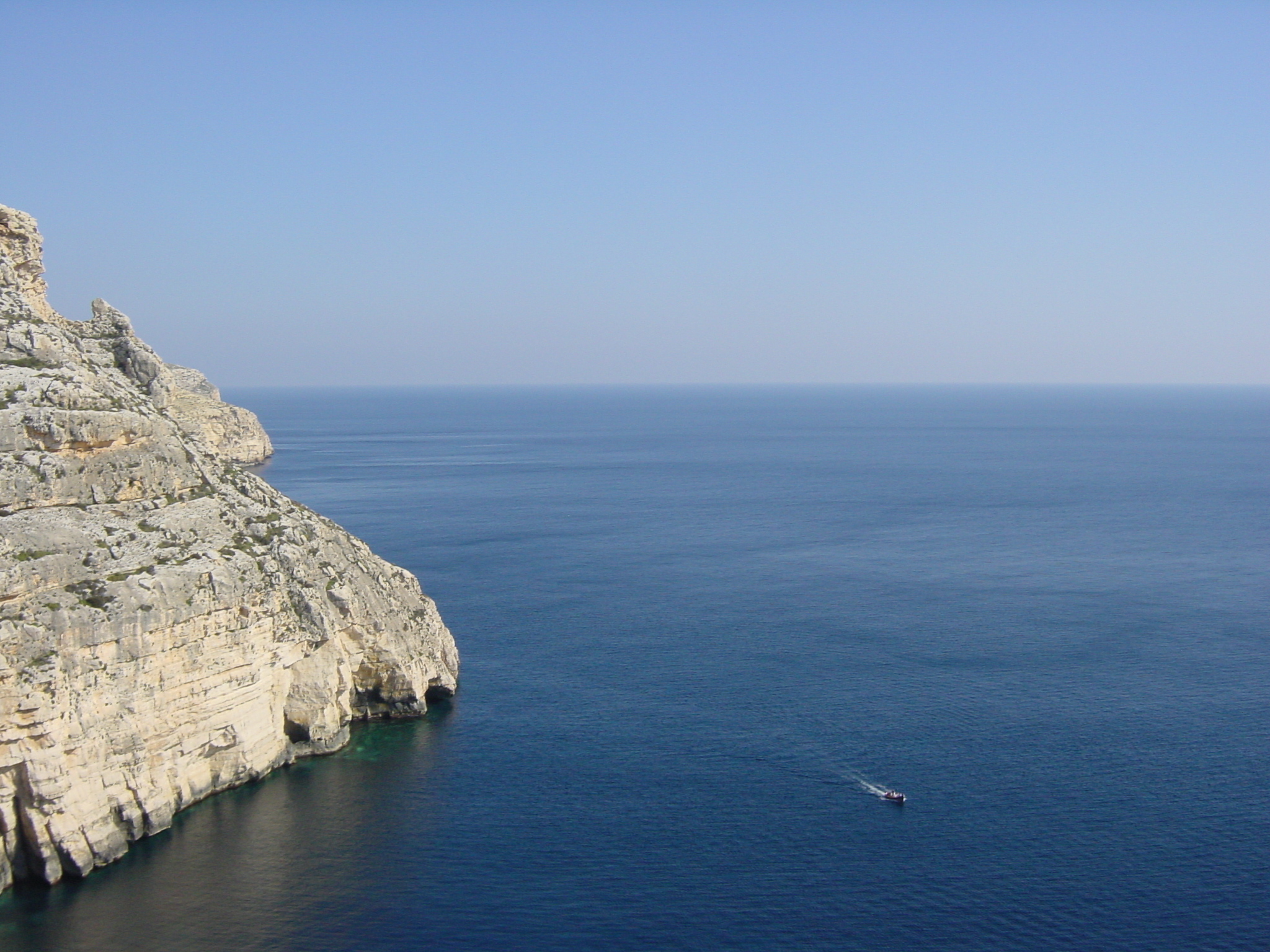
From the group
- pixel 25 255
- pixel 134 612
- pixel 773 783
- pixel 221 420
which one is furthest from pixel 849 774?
pixel 221 420

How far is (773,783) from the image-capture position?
2035 inches

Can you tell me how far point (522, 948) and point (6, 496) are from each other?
26160mm

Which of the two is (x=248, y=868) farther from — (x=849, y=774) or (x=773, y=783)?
(x=849, y=774)

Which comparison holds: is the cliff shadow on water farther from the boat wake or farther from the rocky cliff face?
the boat wake

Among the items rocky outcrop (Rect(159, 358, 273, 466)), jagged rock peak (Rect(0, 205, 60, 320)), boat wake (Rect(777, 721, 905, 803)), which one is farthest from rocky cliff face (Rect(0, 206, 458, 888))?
rocky outcrop (Rect(159, 358, 273, 466))

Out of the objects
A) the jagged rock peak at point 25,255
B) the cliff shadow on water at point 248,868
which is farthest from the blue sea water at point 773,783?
the jagged rock peak at point 25,255

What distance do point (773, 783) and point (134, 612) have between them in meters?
28.4

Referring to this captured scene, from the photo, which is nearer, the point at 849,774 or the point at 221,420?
the point at 849,774

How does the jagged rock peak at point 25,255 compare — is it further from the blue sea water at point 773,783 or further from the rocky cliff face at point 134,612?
the blue sea water at point 773,783

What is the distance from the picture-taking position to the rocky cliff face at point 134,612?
135 feet

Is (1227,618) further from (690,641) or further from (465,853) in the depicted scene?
(465,853)

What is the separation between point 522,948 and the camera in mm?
38094

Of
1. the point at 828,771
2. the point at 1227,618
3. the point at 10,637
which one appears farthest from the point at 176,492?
the point at 1227,618

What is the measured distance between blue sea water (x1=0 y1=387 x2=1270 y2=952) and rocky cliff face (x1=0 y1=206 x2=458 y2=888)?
2059 millimetres
